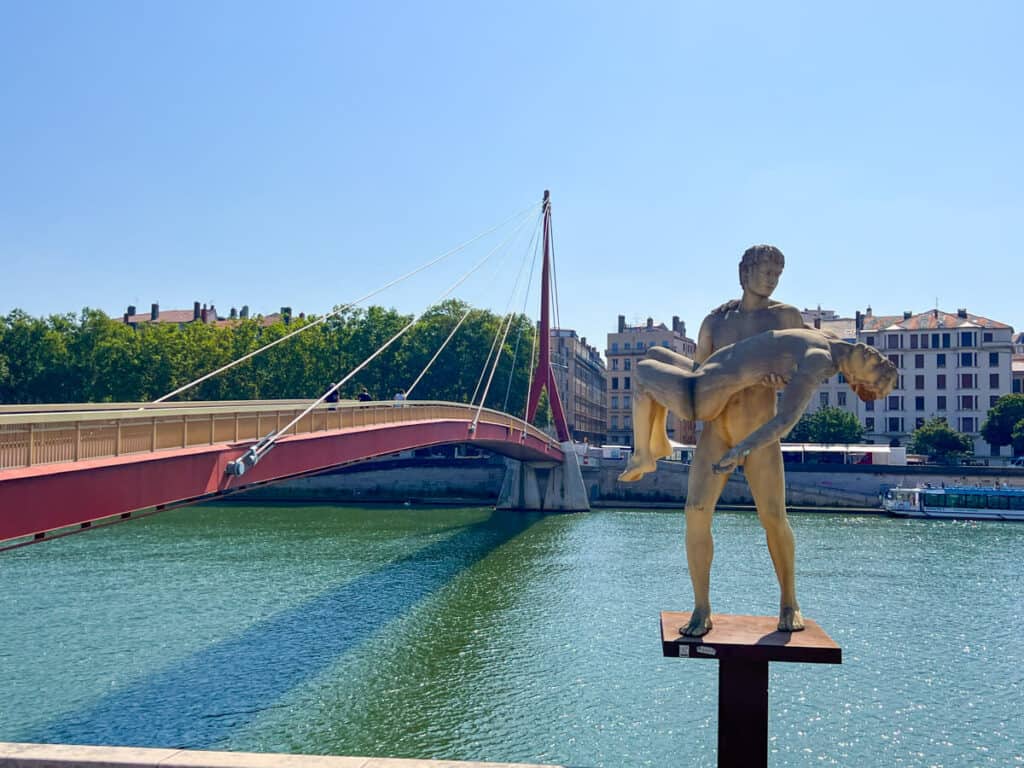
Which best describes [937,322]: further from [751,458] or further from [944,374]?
[751,458]

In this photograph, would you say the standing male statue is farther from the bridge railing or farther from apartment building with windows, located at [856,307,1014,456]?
apartment building with windows, located at [856,307,1014,456]

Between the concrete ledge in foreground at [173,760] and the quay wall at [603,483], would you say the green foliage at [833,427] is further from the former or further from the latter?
the concrete ledge in foreground at [173,760]

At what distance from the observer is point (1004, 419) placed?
72500mm

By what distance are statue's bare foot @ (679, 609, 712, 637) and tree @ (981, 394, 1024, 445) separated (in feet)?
233

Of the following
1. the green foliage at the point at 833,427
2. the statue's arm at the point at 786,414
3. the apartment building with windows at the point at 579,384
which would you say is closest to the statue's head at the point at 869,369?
the statue's arm at the point at 786,414

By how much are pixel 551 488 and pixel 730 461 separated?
163ft

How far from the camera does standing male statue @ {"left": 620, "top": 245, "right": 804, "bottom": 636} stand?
9.60 m

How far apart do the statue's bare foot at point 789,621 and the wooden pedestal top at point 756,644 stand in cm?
6

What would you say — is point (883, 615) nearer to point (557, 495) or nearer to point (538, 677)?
point (538, 677)

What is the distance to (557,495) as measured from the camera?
58.6 meters

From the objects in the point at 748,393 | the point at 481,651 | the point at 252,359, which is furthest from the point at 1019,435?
the point at 748,393

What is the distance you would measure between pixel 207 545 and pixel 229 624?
1613 centimetres

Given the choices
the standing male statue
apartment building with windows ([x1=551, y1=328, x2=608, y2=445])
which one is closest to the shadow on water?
the standing male statue

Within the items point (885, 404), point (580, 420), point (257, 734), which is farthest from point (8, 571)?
point (580, 420)
